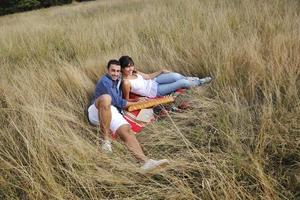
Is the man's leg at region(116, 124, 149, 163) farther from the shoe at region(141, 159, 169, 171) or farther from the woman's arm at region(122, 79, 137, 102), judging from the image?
the woman's arm at region(122, 79, 137, 102)

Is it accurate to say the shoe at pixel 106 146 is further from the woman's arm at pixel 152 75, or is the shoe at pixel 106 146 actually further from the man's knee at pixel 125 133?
the woman's arm at pixel 152 75

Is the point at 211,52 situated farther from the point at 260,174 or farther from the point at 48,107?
the point at 260,174

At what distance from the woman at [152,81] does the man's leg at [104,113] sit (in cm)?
70

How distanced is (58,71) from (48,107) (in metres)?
1.86

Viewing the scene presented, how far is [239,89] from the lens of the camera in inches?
145

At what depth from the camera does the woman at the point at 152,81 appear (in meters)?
4.39

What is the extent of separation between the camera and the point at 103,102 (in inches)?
143

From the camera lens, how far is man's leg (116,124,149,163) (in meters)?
2.89

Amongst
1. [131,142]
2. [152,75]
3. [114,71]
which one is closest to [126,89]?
[114,71]

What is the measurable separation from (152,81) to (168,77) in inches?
7.8

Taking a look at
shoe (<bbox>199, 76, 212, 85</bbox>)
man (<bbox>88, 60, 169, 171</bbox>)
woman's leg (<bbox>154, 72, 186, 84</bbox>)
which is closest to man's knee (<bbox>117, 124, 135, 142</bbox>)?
man (<bbox>88, 60, 169, 171</bbox>)

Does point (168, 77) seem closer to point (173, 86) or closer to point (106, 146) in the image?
point (173, 86)

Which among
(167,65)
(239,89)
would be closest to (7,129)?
(239,89)

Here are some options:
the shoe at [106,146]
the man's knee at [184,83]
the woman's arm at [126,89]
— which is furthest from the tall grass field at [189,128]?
the woman's arm at [126,89]
